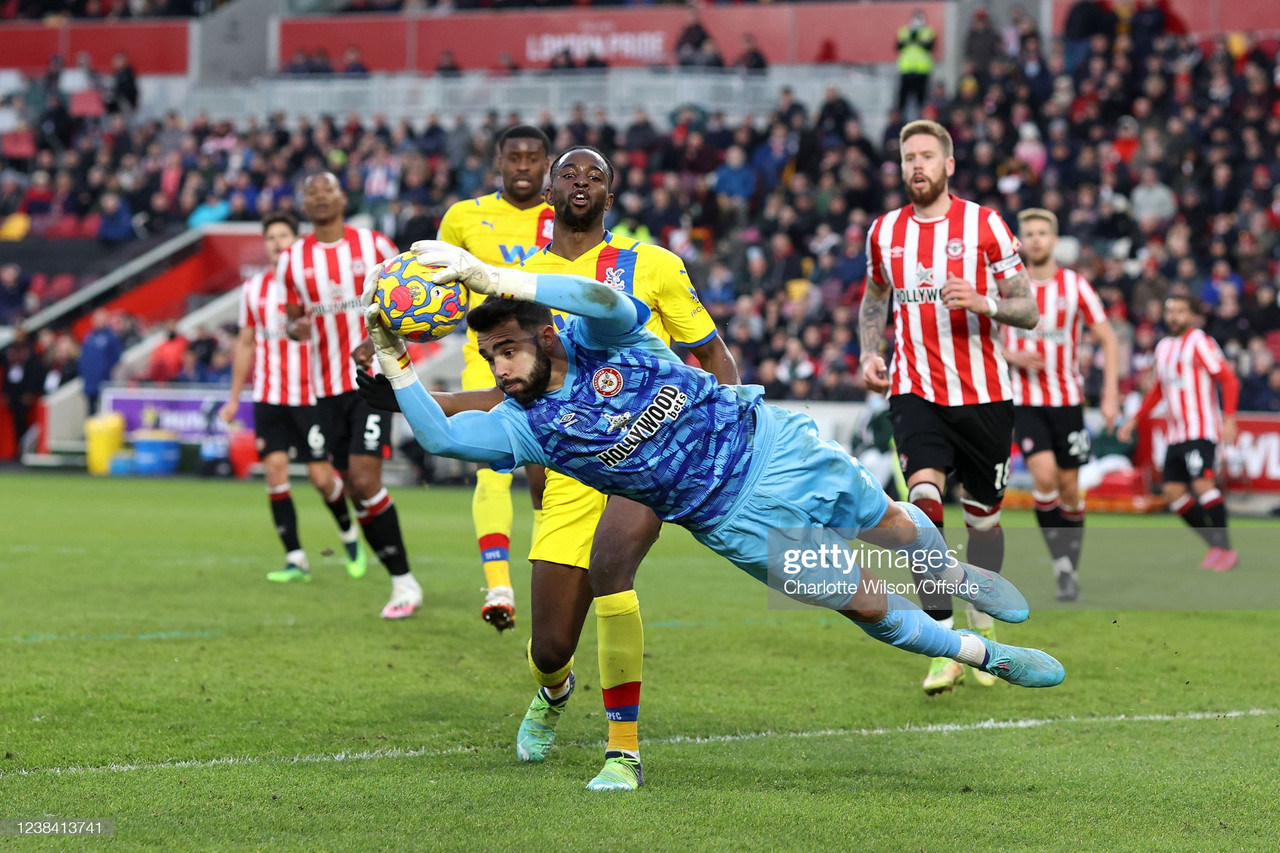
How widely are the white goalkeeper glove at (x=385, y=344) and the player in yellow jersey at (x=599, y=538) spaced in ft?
2.01

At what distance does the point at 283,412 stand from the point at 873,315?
15.7ft

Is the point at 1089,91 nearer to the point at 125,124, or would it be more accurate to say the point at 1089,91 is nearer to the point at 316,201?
the point at 316,201

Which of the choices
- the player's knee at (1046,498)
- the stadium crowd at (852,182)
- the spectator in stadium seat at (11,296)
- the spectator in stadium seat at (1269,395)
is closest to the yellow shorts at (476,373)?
the player's knee at (1046,498)

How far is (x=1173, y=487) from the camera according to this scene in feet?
40.6

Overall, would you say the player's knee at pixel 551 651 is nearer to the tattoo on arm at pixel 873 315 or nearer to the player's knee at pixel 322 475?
the tattoo on arm at pixel 873 315

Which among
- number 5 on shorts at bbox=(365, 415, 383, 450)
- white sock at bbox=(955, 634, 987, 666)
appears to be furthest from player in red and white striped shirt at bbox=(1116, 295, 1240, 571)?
white sock at bbox=(955, 634, 987, 666)

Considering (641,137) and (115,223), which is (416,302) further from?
(115,223)

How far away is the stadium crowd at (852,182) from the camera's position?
19344 millimetres

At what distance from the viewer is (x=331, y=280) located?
9.66 m

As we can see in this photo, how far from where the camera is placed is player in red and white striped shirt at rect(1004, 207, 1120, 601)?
9.62 metres

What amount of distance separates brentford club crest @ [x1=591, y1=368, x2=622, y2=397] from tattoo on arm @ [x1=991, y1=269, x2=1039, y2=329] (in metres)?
2.80

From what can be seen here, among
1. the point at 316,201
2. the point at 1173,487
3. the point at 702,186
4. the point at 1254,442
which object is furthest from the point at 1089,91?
the point at 316,201

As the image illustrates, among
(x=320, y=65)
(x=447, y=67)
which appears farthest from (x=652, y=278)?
(x=320, y=65)

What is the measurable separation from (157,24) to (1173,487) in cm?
2899
